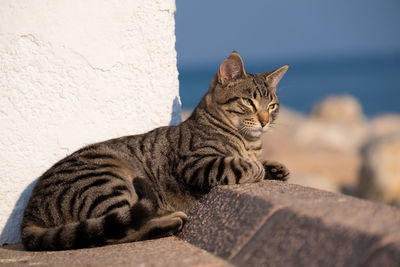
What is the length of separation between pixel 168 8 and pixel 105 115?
0.97 meters

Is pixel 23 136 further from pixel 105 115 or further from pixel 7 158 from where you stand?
pixel 105 115

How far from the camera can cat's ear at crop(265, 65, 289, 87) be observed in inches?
153

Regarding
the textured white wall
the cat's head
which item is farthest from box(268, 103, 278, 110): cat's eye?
the textured white wall

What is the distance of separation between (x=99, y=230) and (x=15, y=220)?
0.87 meters

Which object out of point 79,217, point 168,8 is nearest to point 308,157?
point 168,8

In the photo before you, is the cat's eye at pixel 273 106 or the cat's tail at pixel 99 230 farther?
the cat's eye at pixel 273 106

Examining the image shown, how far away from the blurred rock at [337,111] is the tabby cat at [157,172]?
54.6 ft

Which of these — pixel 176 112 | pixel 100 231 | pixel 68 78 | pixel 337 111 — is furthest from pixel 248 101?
pixel 337 111

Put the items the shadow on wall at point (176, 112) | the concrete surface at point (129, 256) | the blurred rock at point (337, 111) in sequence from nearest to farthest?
1. the concrete surface at point (129, 256)
2. the shadow on wall at point (176, 112)
3. the blurred rock at point (337, 111)

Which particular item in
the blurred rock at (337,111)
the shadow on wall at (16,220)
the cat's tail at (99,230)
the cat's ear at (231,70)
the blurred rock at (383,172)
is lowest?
the blurred rock at (337,111)

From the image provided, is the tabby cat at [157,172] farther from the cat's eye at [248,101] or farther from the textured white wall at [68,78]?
the textured white wall at [68,78]

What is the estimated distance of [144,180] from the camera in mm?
3117

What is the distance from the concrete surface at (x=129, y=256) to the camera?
2340 millimetres

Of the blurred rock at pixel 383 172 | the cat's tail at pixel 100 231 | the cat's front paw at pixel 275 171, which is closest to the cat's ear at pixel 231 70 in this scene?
the cat's front paw at pixel 275 171
